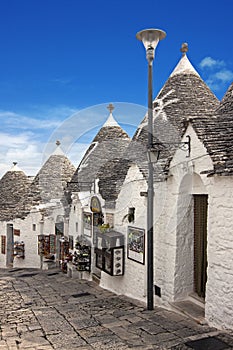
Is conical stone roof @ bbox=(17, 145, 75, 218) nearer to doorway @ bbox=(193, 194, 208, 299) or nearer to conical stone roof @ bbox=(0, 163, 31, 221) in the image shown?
conical stone roof @ bbox=(0, 163, 31, 221)

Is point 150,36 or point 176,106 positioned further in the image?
point 176,106

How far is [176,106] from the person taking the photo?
10.5 metres

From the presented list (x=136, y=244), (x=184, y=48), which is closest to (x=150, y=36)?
(x=136, y=244)

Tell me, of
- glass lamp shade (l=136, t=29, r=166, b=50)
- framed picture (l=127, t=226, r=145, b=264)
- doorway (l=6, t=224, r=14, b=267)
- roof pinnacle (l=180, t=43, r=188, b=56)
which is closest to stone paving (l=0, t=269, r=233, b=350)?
framed picture (l=127, t=226, r=145, b=264)

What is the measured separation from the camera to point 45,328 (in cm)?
635

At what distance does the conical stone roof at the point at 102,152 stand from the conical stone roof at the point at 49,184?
277 cm

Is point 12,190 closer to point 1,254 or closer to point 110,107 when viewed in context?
point 1,254

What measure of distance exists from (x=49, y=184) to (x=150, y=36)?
1264 cm

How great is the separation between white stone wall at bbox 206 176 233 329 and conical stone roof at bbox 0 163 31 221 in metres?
13.8

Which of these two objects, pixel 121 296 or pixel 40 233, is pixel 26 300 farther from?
pixel 40 233

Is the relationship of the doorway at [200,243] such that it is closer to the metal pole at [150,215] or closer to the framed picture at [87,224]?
the metal pole at [150,215]

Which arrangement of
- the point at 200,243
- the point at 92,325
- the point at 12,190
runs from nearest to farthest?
the point at 92,325 < the point at 200,243 < the point at 12,190

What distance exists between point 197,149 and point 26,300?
5643 mm

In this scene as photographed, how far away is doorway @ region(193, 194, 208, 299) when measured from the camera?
720 cm
